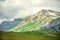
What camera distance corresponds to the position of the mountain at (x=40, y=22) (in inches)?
117

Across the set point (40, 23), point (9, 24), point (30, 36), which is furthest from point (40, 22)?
point (9, 24)

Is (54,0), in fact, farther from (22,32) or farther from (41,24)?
(22,32)

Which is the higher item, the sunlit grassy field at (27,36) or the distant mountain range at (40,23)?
the distant mountain range at (40,23)

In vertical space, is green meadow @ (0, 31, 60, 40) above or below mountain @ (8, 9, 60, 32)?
below

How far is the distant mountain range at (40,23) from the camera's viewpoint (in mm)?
2975

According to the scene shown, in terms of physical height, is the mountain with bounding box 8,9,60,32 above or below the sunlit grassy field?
above

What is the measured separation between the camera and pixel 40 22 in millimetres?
2984

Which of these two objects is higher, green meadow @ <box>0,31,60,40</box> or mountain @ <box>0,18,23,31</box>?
mountain @ <box>0,18,23,31</box>

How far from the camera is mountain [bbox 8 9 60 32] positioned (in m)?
2.97

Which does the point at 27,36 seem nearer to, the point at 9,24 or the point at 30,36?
the point at 30,36

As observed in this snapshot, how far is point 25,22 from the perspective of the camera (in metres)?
3.00

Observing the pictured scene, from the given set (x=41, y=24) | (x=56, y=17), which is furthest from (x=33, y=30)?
(x=56, y=17)

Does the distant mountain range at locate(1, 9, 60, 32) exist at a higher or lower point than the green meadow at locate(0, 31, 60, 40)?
higher

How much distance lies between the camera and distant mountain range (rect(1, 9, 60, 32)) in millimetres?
2975
